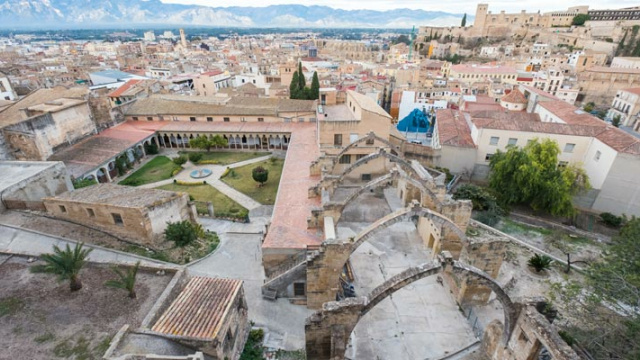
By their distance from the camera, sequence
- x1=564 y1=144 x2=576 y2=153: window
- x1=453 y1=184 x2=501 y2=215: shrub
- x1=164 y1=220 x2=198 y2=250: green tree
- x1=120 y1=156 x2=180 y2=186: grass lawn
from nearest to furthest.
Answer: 1. x1=164 y1=220 x2=198 y2=250: green tree
2. x1=453 y1=184 x2=501 y2=215: shrub
3. x1=564 y1=144 x2=576 y2=153: window
4. x1=120 y1=156 x2=180 y2=186: grass lawn

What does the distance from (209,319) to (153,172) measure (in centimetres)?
2755

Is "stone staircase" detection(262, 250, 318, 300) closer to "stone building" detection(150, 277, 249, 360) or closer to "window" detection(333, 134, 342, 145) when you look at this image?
"stone building" detection(150, 277, 249, 360)

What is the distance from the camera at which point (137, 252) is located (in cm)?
1842

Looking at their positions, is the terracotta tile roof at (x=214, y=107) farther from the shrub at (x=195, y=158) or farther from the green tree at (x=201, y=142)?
the shrub at (x=195, y=158)

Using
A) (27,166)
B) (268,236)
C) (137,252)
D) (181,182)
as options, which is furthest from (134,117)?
(268,236)

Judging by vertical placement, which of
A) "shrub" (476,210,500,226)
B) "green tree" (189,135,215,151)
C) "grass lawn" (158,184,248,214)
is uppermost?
"green tree" (189,135,215,151)

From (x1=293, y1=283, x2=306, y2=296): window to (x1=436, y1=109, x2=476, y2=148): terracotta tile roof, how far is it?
955 inches

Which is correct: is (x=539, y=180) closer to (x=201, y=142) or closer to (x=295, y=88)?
(x=201, y=142)

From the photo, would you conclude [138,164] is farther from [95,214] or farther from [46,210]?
[95,214]

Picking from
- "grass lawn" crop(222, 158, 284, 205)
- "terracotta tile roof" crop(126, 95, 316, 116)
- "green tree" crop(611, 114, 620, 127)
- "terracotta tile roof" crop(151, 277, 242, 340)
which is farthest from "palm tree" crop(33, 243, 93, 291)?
"green tree" crop(611, 114, 620, 127)

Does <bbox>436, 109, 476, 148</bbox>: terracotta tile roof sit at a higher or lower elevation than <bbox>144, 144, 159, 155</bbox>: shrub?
higher

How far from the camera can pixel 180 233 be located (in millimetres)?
18938

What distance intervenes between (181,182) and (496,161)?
31.0 m

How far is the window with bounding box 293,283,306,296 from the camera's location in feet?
56.4
